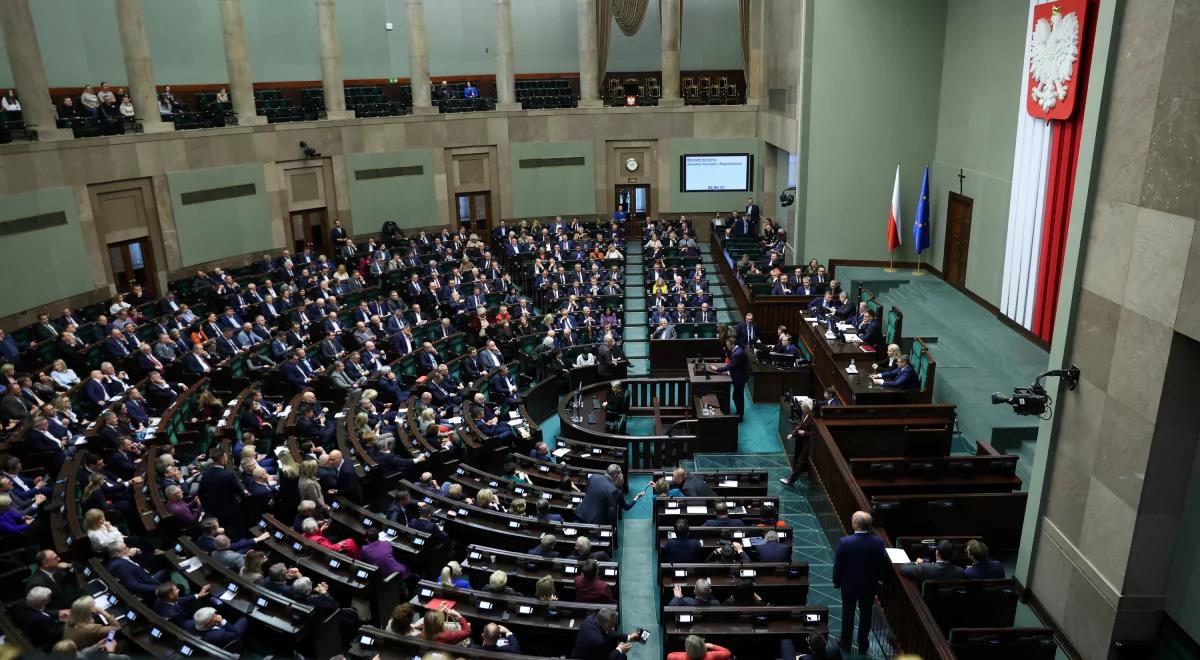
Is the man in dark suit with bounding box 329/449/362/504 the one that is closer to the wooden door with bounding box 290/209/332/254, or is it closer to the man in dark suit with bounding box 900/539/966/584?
the man in dark suit with bounding box 900/539/966/584

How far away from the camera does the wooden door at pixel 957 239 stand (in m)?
16.4

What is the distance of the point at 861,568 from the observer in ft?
22.8

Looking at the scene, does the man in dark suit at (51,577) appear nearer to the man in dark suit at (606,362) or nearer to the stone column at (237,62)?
the man in dark suit at (606,362)

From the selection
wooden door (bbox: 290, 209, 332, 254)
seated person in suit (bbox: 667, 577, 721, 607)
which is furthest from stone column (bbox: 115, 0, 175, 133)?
seated person in suit (bbox: 667, 577, 721, 607)

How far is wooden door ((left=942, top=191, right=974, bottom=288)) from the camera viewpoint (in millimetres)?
16422

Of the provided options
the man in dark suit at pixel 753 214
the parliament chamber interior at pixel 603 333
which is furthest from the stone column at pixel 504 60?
the man in dark suit at pixel 753 214

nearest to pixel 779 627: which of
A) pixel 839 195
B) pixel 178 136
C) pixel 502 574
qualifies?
pixel 502 574

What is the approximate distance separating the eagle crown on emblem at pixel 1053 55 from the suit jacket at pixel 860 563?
861 cm

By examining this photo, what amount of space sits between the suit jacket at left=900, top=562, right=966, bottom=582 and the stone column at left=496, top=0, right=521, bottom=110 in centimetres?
2105

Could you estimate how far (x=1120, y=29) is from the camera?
6500 mm

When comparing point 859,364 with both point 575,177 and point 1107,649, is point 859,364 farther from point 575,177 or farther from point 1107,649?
point 575,177

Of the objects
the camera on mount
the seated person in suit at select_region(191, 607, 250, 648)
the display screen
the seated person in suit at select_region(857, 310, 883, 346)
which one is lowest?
the seated person in suit at select_region(191, 607, 250, 648)

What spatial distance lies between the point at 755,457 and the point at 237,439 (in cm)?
713

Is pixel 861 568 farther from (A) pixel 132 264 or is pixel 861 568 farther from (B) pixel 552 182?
(B) pixel 552 182
